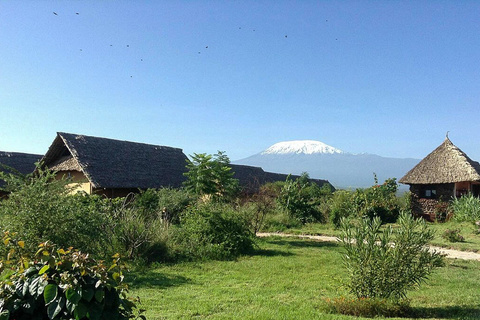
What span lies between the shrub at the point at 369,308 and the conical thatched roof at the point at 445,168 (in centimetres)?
1898

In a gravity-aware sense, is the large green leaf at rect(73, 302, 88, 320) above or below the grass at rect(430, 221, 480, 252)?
above

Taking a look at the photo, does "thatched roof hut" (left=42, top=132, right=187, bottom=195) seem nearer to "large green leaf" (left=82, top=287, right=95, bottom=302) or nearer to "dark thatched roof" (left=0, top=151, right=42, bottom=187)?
"dark thatched roof" (left=0, top=151, right=42, bottom=187)

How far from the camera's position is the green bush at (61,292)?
2754mm

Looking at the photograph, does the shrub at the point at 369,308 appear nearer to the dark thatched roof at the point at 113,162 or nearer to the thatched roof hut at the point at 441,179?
the dark thatched roof at the point at 113,162

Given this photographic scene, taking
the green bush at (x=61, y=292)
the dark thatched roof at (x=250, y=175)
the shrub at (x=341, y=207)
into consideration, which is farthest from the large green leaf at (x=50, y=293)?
the dark thatched roof at (x=250, y=175)

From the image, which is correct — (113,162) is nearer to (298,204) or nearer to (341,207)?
(298,204)

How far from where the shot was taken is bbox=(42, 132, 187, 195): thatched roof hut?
19.8 m

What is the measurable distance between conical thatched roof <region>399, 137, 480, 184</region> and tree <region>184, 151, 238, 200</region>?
43.8 feet

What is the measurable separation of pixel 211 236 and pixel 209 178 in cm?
552

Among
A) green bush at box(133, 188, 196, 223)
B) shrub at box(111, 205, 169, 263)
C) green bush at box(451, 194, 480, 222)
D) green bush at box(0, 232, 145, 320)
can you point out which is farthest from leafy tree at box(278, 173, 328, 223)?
green bush at box(0, 232, 145, 320)

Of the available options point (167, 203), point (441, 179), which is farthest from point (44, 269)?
→ point (441, 179)

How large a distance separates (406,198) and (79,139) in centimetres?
2023

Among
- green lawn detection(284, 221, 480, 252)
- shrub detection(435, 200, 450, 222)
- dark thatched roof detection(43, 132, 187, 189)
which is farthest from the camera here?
shrub detection(435, 200, 450, 222)

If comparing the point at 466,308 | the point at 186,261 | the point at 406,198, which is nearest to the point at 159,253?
the point at 186,261
